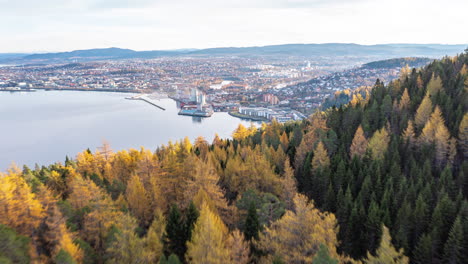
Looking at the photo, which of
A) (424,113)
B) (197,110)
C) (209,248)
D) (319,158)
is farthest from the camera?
(197,110)

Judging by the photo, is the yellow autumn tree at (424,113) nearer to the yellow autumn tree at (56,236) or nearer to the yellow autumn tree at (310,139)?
the yellow autumn tree at (310,139)

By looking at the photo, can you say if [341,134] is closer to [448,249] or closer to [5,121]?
[448,249]

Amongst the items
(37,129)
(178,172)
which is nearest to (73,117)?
(37,129)

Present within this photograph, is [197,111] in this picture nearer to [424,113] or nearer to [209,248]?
[424,113]

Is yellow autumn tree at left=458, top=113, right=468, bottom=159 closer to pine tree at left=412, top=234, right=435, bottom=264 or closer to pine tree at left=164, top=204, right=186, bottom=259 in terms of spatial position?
pine tree at left=412, top=234, right=435, bottom=264

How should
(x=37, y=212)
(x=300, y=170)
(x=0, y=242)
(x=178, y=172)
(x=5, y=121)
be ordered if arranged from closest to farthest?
1. (x=0, y=242)
2. (x=37, y=212)
3. (x=178, y=172)
4. (x=300, y=170)
5. (x=5, y=121)

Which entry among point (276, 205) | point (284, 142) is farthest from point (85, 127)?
point (276, 205)
